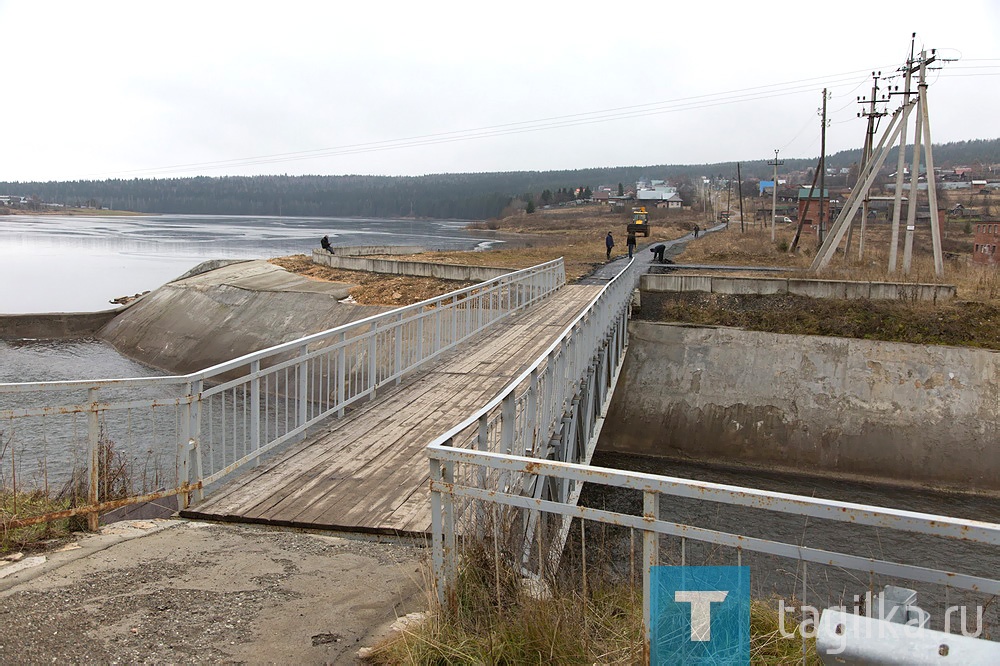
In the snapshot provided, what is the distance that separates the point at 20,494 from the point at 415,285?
81.8 feet

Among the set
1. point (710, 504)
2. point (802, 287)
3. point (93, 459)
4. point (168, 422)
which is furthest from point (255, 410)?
point (802, 287)

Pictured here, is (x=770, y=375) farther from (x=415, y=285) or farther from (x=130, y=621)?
(x=130, y=621)

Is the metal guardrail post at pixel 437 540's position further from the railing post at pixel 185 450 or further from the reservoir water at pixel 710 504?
the railing post at pixel 185 450

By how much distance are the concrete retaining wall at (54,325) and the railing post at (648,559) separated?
3614cm

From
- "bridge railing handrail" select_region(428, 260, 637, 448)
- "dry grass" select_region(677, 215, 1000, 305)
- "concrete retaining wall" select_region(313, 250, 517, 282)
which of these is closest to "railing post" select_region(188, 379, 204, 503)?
"bridge railing handrail" select_region(428, 260, 637, 448)

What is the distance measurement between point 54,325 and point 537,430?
33282 mm

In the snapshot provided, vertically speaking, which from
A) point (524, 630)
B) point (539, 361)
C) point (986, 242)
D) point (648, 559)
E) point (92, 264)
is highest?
point (986, 242)

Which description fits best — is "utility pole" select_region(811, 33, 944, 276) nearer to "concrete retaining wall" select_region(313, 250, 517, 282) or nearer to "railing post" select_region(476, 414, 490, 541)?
"concrete retaining wall" select_region(313, 250, 517, 282)

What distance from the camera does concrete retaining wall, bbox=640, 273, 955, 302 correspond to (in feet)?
81.0

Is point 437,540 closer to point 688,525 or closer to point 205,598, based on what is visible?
point 688,525

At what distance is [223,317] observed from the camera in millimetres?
33969

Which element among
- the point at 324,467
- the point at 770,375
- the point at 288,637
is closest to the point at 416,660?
the point at 288,637

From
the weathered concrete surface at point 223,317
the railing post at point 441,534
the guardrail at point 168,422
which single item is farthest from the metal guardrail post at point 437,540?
the weathered concrete surface at point 223,317

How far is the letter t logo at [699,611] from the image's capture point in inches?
140
